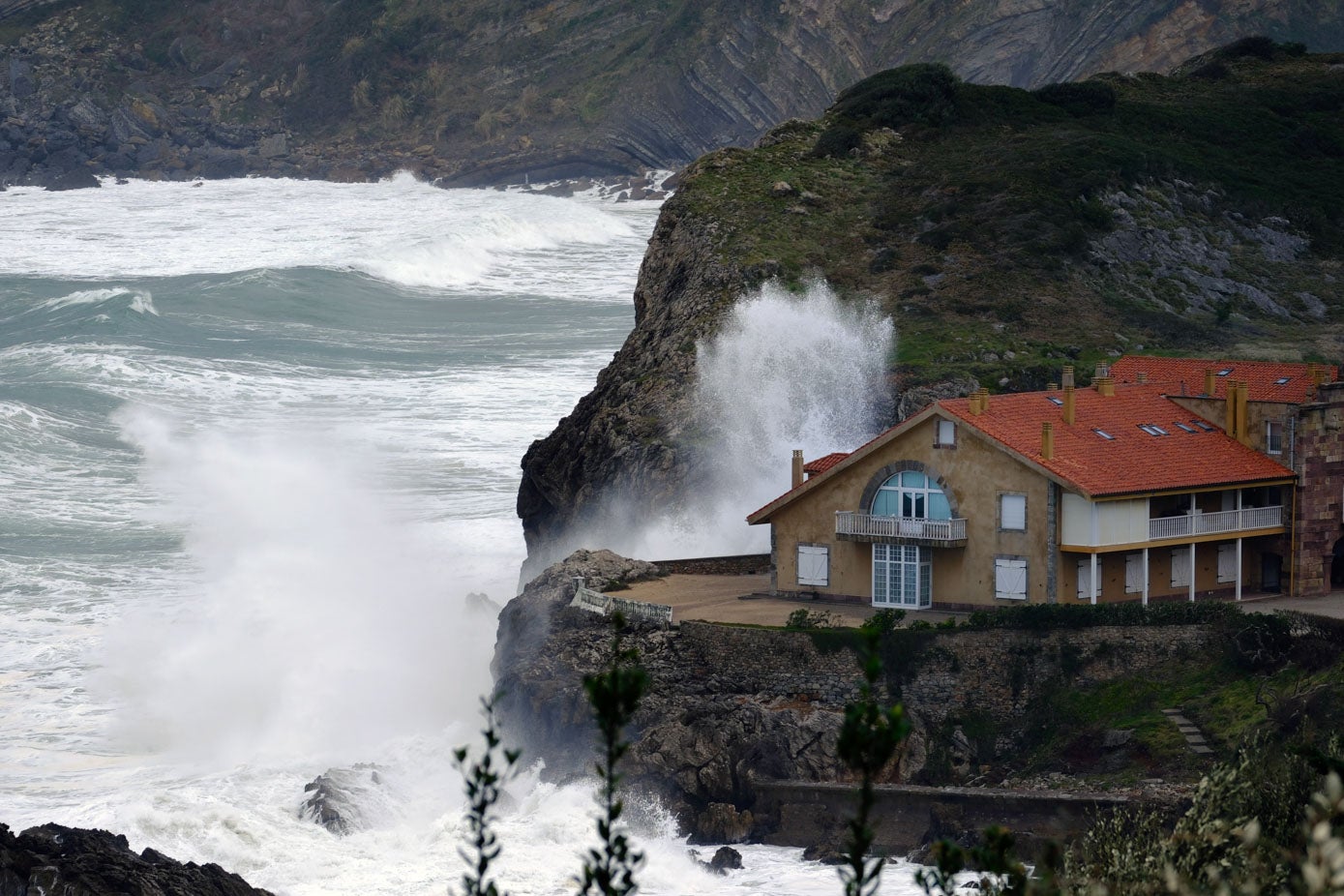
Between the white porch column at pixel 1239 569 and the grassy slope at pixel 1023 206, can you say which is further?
the grassy slope at pixel 1023 206

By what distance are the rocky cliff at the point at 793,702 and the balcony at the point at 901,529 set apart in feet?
7.68

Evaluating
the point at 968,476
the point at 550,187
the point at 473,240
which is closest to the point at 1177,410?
the point at 968,476

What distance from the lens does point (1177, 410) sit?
130ft

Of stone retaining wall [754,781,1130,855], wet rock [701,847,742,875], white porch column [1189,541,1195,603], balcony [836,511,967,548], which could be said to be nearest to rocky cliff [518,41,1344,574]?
balcony [836,511,967,548]

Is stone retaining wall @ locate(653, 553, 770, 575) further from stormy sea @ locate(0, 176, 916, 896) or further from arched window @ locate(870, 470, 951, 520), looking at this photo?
arched window @ locate(870, 470, 951, 520)

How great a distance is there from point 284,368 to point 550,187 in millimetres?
99141

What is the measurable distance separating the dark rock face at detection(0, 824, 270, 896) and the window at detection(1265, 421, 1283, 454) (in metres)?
18.3

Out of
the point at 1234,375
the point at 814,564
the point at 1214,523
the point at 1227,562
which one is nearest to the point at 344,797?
the point at 814,564

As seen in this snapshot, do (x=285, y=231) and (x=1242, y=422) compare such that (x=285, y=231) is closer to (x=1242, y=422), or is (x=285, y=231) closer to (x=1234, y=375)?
(x=1234, y=375)

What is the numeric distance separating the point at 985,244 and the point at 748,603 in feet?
89.8

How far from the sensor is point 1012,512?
3588 centimetres

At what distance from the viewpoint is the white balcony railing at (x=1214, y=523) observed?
36.1 m

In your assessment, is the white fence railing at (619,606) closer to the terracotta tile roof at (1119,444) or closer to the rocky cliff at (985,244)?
the terracotta tile roof at (1119,444)

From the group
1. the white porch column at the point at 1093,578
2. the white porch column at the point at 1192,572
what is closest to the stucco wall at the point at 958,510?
the white porch column at the point at 1093,578
